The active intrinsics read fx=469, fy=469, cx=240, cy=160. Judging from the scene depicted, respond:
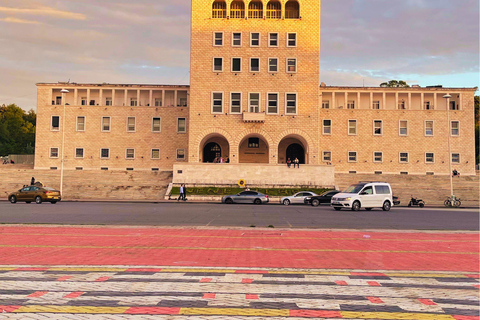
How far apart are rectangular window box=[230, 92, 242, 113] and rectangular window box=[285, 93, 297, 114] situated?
530cm

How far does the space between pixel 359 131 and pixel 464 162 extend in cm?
1387

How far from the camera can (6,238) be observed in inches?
Result: 524

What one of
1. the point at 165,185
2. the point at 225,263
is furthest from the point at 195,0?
the point at 225,263

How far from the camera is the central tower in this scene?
53531mm

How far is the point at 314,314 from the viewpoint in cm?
582

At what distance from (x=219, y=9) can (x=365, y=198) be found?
110ft

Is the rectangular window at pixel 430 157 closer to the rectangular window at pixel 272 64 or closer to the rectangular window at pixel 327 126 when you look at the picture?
the rectangular window at pixel 327 126

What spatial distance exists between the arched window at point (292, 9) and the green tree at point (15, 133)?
55.3 metres

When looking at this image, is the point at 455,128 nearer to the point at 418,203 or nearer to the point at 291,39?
the point at 291,39

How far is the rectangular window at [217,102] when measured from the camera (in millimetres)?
53719

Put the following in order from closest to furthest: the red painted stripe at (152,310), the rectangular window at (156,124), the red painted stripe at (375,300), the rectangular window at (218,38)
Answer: the red painted stripe at (152,310), the red painted stripe at (375,300), the rectangular window at (218,38), the rectangular window at (156,124)

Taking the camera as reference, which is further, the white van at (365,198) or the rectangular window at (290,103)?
the rectangular window at (290,103)

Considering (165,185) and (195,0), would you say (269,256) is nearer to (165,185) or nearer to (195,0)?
(165,185)

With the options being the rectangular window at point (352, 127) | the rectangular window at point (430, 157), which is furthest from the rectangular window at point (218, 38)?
the rectangular window at point (430, 157)
